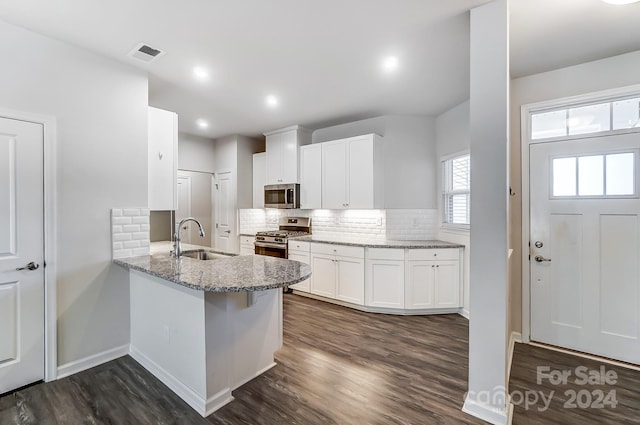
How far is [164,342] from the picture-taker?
2.24 m

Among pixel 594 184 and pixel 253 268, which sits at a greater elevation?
pixel 594 184

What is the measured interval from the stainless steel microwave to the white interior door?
1.33 metres

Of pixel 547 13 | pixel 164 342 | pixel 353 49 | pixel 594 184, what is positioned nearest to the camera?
pixel 547 13

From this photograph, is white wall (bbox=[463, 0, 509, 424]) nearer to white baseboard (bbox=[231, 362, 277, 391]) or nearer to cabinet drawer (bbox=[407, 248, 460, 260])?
white baseboard (bbox=[231, 362, 277, 391])

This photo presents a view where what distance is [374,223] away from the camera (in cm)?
434

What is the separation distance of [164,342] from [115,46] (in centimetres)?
243

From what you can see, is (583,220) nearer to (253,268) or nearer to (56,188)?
(253,268)

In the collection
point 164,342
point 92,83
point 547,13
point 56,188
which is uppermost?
point 547,13

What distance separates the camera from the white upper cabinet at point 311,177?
4562mm

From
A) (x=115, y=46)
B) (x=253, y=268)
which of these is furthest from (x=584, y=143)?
(x=115, y=46)

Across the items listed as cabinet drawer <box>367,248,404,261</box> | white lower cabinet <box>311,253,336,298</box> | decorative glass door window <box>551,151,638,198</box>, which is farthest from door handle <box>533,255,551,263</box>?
white lower cabinet <box>311,253,336,298</box>

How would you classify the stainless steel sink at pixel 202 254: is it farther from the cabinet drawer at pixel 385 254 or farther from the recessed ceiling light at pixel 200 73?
the cabinet drawer at pixel 385 254

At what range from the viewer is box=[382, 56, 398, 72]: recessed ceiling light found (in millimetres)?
2578

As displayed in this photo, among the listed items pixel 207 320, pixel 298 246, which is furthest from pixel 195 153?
pixel 207 320
